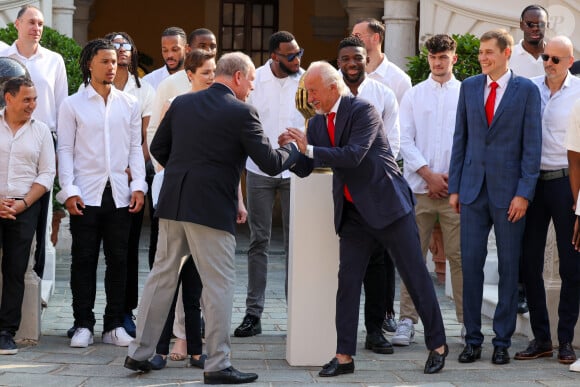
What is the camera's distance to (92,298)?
793cm

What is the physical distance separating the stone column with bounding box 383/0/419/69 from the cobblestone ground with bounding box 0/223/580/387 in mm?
6473

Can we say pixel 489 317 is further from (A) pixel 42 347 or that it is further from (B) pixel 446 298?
(A) pixel 42 347

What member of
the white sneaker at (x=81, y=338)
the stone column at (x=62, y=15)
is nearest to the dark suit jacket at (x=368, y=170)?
the white sneaker at (x=81, y=338)

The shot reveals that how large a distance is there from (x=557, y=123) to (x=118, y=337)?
3017 millimetres

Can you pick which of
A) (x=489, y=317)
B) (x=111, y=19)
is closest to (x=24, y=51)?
(x=489, y=317)

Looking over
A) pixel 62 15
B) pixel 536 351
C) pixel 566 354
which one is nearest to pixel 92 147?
pixel 536 351

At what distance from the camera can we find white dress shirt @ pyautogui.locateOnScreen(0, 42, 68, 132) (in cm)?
814

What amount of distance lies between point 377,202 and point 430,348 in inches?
35.7

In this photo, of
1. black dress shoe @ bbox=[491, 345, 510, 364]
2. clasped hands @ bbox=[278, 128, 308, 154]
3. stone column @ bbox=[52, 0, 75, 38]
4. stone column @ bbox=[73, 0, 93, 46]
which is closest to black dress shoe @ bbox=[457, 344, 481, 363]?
black dress shoe @ bbox=[491, 345, 510, 364]

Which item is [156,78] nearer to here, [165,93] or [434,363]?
[165,93]

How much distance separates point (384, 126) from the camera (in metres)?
8.09

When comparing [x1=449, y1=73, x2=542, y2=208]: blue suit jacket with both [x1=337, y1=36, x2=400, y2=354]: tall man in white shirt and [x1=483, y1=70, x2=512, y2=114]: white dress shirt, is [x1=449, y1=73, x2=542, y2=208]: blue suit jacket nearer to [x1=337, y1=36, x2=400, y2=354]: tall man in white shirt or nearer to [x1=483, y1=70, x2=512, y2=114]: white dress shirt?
[x1=483, y1=70, x2=512, y2=114]: white dress shirt

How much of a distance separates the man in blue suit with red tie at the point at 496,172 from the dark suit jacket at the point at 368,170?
709mm

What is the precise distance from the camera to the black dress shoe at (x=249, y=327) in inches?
324
